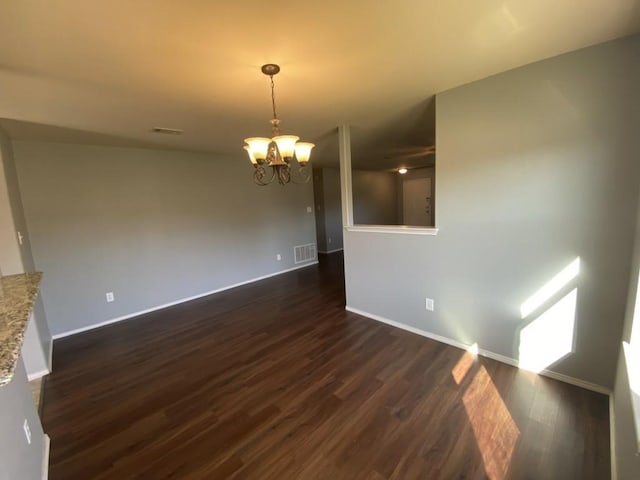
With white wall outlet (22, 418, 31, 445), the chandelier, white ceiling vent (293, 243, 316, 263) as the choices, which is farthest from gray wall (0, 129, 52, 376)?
white ceiling vent (293, 243, 316, 263)

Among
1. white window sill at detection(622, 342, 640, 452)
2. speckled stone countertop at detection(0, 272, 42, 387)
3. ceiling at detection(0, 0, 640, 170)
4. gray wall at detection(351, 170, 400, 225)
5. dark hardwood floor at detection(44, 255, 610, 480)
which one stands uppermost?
ceiling at detection(0, 0, 640, 170)

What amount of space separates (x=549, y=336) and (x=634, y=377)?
0.86 m

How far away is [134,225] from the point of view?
371cm

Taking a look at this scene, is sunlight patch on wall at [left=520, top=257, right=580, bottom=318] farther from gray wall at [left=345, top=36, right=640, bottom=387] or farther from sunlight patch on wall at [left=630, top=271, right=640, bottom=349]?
sunlight patch on wall at [left=630, top=271, right=640, bottom=349]

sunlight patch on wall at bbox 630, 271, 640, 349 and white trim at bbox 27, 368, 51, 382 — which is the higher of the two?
sunlight patch on wall at bbox 630, 271, 640, 349

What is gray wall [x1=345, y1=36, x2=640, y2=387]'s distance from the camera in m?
1.72

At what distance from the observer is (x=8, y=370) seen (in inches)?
28.0

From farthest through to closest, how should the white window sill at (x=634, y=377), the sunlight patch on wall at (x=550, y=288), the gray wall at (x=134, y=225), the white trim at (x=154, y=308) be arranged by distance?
the white trim at (x=154, y=308), the gray wall at (x=134, y=225), the sunlight patch on wall at (x=550, y=288), the white window sill at (x=634, y=377)

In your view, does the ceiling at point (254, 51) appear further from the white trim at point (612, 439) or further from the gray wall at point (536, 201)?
the white trim at point (612, 439)

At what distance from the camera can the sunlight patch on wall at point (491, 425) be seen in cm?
146

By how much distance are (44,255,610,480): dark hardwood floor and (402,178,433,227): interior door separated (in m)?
6.00

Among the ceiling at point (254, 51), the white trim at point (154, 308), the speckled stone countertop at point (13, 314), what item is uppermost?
the ceiling at point (254, 51)

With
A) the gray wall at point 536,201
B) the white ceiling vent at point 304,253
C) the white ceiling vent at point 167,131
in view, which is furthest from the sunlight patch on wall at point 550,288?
the white ceiling vent at point 304,253

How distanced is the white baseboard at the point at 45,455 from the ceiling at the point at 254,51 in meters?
2.25
